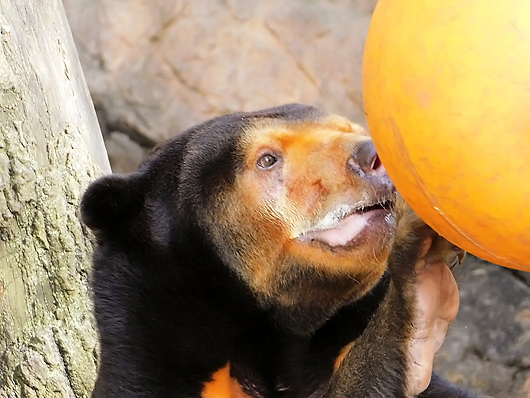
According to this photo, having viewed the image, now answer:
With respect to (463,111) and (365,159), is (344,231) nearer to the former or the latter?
(365,159)

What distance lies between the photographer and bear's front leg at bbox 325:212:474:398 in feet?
5.82

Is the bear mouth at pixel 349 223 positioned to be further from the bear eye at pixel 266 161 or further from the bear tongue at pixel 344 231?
the bear eye at pixel 266 161

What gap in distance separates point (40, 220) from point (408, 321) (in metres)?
2.07

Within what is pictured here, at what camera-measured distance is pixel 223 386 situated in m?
2.67

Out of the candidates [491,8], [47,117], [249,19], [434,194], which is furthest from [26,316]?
[249,19]

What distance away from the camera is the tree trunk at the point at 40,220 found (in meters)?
3.13

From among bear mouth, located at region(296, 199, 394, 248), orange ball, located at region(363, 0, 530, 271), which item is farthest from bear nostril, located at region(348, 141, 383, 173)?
orange ball, located at region(363, 0, 530, 271)

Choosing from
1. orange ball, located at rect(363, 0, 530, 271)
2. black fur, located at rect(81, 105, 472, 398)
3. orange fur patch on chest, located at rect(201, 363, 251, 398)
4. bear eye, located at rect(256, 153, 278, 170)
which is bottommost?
orange fur patch on chest, located at rect(201, 363, 251, 398)

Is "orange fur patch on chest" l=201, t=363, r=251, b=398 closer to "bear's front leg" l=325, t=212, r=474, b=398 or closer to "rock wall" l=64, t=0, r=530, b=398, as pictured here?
"bear's front leg" l=325, t=212, r=474, b=398

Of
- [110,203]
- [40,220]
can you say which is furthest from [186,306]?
[40,220]

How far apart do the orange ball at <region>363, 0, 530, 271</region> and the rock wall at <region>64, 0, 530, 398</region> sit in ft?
14.0

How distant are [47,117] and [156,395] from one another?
153cm

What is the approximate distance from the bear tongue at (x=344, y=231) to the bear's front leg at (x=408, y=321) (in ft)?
1.03

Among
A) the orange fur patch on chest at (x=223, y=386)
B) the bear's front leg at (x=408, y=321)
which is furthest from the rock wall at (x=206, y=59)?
the bear's front leg at (x=408, y=321)
